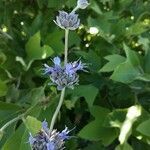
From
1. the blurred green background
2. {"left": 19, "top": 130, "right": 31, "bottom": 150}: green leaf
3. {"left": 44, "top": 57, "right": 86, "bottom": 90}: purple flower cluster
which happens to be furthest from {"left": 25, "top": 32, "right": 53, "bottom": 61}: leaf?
{"left": 44, "top": 57, "right": 86, "bottom": 90}: purple flower cluster

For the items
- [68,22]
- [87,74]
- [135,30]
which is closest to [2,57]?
[87,74]

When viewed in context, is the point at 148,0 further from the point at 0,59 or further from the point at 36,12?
the point at 0,59

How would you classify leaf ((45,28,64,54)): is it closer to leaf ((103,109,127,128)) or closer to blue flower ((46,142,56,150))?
leaf ((103,109,127,128))

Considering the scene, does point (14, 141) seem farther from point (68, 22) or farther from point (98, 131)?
point (68, 22)

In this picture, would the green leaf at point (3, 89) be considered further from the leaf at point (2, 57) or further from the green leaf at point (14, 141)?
the green leaf at point (14, 141)

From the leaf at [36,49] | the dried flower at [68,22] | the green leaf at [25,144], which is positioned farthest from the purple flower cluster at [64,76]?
the leaf at [36,49]

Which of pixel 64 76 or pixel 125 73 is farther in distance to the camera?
pixel 125 73

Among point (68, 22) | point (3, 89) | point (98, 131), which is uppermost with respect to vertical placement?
point (68, 22)
